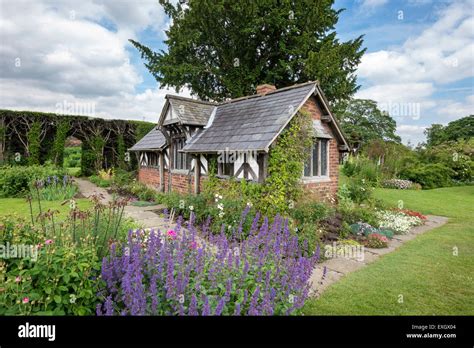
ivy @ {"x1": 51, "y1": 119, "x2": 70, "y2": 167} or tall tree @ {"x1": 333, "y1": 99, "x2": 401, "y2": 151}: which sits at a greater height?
tall tree @ {"x1": 333, "y1": 99, "x2": 401, "y2": 151}

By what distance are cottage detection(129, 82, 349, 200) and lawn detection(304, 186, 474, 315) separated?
3.84 metres

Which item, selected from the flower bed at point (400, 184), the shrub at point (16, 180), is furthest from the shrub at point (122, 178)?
the flower bed at point (400, 184)

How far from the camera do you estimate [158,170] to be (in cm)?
1501

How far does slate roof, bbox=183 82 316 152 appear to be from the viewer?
27.9 ft

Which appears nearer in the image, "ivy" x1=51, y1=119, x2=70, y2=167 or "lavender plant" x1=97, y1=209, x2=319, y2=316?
"lavender plant" x1=97, y1=209, x2=319, y2=316

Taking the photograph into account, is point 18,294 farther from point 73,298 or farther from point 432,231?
point 432,231

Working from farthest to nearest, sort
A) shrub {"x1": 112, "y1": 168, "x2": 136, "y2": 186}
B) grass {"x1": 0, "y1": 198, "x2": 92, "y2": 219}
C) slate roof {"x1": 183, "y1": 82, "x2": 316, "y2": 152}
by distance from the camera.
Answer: shrub {"x1": 112, "y1": 168, "x2": 136, "y2": 186}, grass {"x1": 0, "y1": 198, "x2": 92, "y2": 219}, slate roof {"x1": 183, "y1": 82, "x2": 316, "y2": 152}

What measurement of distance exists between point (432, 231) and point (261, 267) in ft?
25.3

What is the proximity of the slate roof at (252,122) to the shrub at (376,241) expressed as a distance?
372 cm

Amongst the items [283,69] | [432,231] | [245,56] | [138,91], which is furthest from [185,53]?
[432,231]

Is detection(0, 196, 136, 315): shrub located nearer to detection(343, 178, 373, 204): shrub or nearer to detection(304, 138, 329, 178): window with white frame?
detection(304, 138, 329, 178): window with white frame

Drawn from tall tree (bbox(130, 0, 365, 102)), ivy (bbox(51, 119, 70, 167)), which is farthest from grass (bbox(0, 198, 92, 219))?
tall tree (bbox(130, 0, 365, 102))

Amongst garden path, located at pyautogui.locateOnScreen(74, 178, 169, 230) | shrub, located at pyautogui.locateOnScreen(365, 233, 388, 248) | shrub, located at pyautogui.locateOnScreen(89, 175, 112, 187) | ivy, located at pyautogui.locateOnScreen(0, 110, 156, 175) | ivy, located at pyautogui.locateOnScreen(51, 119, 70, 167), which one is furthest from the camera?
ivy, located at pyautogui.locateOnScreen(51, 119, 70, 167)

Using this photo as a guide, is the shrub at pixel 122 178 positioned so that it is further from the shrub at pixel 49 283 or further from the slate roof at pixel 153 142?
the shrub at pixel 49 283
